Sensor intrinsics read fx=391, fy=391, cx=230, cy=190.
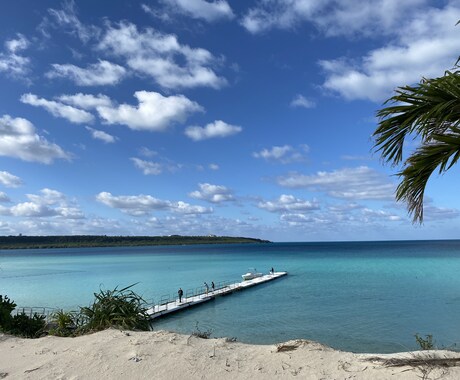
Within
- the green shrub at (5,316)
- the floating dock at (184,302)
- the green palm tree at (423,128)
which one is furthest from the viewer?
the floating dock at (184,302)

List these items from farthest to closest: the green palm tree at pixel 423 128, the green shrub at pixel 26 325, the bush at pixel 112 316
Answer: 1. the green shrub at pixel 26 325
2. the bush at pixel 112 316
3. the green palm tree at pixel 423 128

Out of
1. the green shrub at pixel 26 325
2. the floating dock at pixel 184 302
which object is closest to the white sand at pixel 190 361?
the green shrub at pixel 26 325

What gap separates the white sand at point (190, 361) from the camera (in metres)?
4.47

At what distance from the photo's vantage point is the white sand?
4.47m

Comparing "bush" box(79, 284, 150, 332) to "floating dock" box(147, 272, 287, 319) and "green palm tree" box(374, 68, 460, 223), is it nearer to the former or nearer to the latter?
"green palm tree" box(374, 68, 460, 223)

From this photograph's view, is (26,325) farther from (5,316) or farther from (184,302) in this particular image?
(184,302)

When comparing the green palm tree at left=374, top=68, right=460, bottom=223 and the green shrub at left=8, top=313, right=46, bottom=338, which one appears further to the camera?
the green shrub at left=8, top=313, right=46, bottom=338

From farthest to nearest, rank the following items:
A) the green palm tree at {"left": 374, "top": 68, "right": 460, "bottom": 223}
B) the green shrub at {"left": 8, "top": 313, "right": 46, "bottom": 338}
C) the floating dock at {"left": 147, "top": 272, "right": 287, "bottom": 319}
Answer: the floating dock at {"left": 147, "top": 272, "right": 287, "bottom": 319} < the green shrub at {"left": 8, "top": 313, "right": 46, "bottom": 338} < the green palm tree at {"left": 374, "top": 68, "right": 460, "bottom": 223}

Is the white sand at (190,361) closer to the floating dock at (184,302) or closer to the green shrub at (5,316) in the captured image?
the green shrub at (5,316)

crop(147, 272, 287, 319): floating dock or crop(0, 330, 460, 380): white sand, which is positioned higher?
crop(0, 330, 460, 380): white sand

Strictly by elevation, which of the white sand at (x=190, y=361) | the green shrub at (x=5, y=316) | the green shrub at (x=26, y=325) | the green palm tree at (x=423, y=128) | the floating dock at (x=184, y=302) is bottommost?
the floating dock at (x=184, y=302)

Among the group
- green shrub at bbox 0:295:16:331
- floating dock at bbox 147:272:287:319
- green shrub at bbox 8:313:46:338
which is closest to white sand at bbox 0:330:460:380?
green shrub at bbox 0:295:16:331

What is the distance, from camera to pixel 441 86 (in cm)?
408

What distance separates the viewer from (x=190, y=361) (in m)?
5.05
